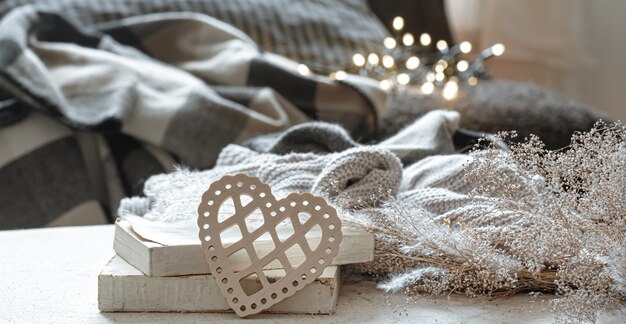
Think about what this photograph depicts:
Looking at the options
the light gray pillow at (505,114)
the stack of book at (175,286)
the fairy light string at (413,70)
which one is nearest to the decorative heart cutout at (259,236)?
the stack of book at (175,286)

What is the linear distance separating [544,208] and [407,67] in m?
1.11

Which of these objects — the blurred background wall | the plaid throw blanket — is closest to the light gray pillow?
the plaid throw blanket

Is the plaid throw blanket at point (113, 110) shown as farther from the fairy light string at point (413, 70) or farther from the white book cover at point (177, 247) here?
the white book cover at point (177, 247)

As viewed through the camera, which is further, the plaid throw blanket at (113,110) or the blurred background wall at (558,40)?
the blurred background wall at (558,40)

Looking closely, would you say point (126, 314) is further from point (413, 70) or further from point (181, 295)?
point (413, 70)

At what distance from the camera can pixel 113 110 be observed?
1.24 m

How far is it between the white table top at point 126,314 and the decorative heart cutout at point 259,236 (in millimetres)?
20

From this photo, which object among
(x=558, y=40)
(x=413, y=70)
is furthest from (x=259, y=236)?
(x=558, y=40)

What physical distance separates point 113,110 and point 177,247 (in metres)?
0.65

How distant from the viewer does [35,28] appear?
1428mm

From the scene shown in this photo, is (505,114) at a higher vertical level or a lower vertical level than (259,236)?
lower

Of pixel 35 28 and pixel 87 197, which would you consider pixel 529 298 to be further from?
pixel 35 28

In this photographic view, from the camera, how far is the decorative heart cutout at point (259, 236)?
62 cm

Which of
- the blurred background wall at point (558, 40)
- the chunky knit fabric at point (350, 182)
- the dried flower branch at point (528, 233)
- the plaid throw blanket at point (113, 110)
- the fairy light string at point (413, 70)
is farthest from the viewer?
the blurred background wall at point (558, 40)
